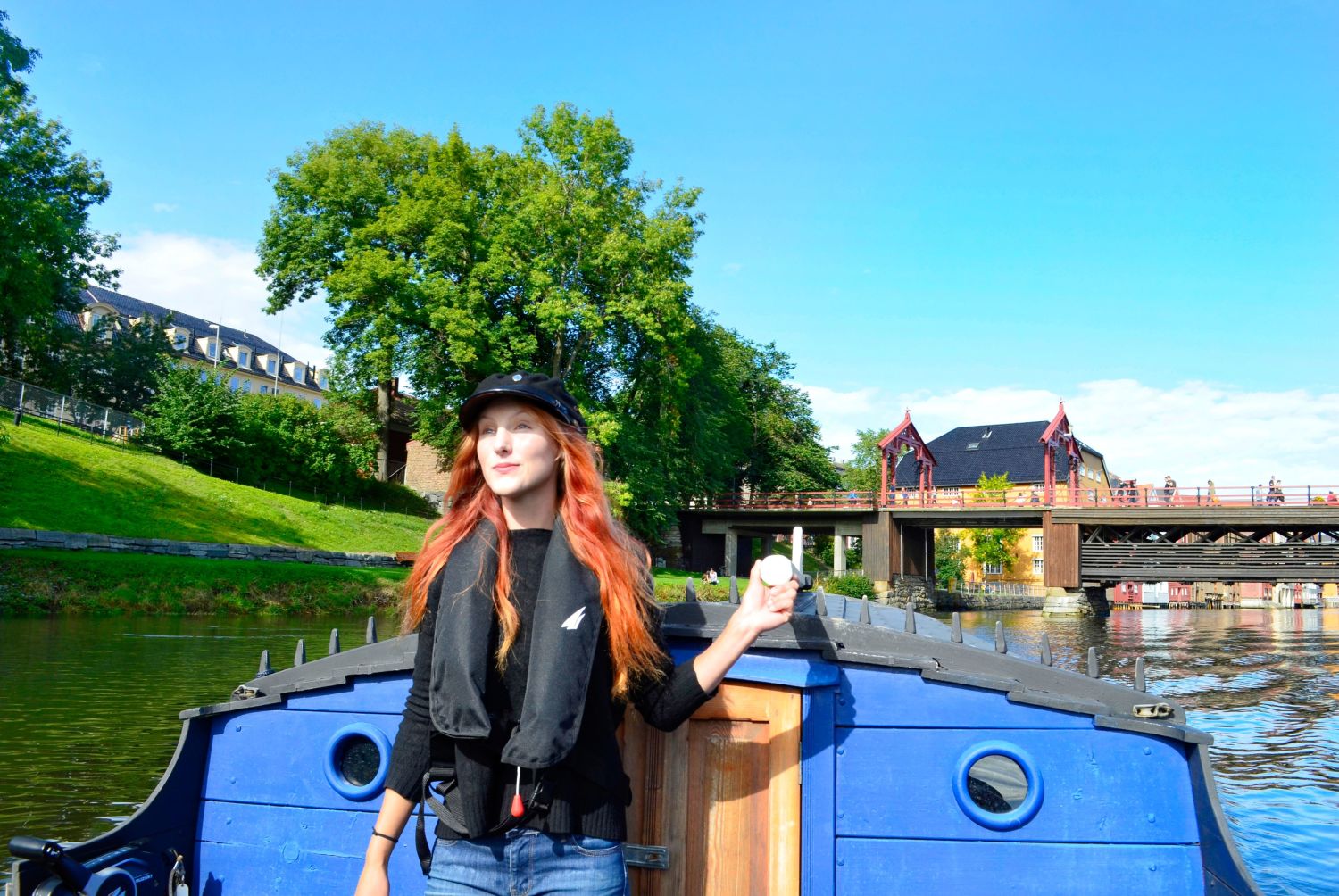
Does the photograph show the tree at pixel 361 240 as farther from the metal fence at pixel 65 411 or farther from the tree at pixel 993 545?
the tree at pixel 993 545

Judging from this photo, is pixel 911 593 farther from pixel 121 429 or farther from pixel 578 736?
pixel 578 736

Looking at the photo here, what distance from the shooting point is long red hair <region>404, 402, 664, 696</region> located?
2473 mm

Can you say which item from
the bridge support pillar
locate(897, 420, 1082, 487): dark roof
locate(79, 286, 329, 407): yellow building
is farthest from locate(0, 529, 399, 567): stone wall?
locate(897, 420, 1082, 487): dark roof

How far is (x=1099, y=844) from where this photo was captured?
3.58 m

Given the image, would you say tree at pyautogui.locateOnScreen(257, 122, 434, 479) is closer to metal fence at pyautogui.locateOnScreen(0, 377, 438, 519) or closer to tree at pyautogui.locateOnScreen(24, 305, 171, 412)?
metal fence at pyautogui.locateOnScreen(0, 377, 438, 519)

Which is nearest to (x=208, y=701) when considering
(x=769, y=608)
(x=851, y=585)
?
(x=769, y=608)

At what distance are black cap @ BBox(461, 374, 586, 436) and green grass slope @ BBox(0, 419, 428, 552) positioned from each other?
2678 cm

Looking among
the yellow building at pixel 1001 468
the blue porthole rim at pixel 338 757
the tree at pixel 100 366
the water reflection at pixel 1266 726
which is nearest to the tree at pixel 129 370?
the tree at pixel 100 366

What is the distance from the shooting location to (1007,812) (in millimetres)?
3625

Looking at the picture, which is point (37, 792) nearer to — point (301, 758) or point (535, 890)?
point (301, 758)

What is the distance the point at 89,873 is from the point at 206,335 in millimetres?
85401

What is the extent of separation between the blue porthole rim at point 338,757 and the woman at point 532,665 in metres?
1.55

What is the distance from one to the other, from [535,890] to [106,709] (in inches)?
476

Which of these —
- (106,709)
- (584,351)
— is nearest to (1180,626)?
(584,351)
